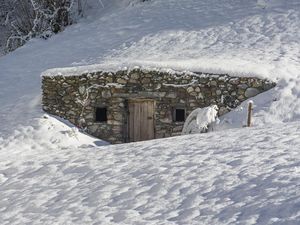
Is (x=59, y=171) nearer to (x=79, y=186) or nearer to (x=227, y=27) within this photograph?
(x=79, y=186)

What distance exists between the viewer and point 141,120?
1226 centimetres

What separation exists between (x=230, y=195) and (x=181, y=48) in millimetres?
9009

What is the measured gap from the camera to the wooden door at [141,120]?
12.2 metres

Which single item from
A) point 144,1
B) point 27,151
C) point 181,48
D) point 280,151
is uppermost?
point 144,1

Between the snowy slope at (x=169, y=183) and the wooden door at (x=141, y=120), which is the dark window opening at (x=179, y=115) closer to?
the wooden door at (x=141, y=120)

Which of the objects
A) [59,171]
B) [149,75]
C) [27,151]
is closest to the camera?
[59,171]

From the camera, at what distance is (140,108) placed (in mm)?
12219

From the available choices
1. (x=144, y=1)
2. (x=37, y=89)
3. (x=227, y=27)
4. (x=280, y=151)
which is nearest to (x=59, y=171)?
(x=280, y=151)

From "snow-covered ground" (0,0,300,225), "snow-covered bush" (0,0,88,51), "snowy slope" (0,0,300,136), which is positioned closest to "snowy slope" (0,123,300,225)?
"snow-covered ground" (0,0,300,225)

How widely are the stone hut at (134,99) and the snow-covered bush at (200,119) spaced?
37 centimetres

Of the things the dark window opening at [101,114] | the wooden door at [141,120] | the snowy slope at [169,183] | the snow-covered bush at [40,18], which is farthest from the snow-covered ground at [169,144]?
the snow-covered bush at [40,18]

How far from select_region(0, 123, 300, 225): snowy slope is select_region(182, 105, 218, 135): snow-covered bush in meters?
2.44

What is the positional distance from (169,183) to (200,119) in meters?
5.09

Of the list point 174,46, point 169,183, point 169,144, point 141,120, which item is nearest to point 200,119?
point 141,120
